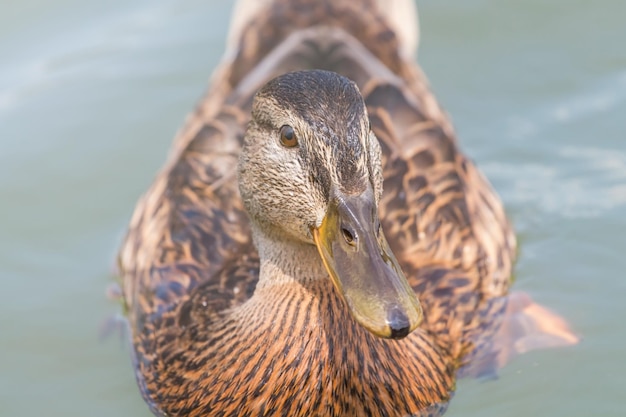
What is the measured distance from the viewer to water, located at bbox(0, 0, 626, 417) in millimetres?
5715

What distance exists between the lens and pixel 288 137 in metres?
4.40

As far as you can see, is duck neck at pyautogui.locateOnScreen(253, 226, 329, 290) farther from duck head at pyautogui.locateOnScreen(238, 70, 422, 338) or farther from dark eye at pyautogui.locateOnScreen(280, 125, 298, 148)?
dark eye at pyautogui.locateOnScreen(280, 125, 298, 148)

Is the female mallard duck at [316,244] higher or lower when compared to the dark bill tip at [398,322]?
higher

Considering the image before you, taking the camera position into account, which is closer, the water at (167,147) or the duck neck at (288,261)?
the duck neck at (288,261)

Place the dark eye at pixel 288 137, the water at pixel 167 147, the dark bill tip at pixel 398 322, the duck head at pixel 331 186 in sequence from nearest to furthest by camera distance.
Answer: the dark bill tip at pixel 398 322 < the duck head at pixel 331 186 < the dark eye at pixel 288 137 < the water at pixel 167 147

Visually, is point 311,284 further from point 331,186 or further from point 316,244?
point 331,186

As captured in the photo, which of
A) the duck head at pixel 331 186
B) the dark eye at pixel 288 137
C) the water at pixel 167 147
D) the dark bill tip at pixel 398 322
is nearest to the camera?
the dark bill tip at pixel 398 322

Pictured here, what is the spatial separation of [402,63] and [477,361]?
225 cm

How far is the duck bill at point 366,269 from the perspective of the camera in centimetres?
392

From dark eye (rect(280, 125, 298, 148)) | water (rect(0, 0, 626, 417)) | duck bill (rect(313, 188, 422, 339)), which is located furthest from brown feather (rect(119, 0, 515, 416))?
dark eye (rect(280, 125, 298, 148))

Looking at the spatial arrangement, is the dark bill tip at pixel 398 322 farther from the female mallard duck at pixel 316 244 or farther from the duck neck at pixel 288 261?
the duck neck at pixel 288 261

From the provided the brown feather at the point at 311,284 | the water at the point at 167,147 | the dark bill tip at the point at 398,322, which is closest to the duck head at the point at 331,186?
the dark bill tip at the point at 398,322

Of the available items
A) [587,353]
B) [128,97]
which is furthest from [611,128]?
[128,97]

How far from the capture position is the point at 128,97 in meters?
8.51
